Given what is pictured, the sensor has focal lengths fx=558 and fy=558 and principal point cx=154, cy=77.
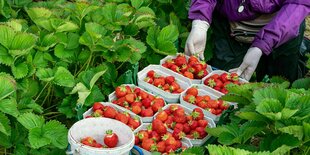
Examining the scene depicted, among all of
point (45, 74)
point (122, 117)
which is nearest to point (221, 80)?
point (122, 117)

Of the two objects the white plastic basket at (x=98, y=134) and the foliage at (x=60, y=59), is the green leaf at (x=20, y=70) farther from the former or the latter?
the white plastic basket at (x=98, y=134)

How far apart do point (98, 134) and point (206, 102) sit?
2.58 ft

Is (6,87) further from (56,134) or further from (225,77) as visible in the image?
(225,77)

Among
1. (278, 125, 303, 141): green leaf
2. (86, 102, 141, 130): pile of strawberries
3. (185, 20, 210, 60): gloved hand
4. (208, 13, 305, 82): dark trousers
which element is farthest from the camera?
(208, 13, 305, 82): dark trousers

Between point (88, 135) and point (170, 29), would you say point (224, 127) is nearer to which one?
point (88, 135)

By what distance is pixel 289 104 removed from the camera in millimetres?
2576

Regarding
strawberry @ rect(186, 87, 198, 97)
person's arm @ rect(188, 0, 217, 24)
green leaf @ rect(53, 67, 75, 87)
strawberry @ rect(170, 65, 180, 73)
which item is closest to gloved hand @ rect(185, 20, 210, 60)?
person's arm @ rect(188, 0, 217, 24)

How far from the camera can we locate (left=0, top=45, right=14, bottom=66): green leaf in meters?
3.04

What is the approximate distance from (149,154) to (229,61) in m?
1.68

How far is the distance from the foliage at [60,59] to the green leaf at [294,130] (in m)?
1.19

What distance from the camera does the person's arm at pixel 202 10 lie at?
4.11 metres

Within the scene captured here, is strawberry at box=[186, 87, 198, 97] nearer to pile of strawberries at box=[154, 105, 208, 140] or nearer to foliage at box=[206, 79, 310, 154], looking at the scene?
pile of strawberries at box=[154, 105, 208, 140]

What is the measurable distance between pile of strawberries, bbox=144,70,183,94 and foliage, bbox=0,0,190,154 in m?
0.13

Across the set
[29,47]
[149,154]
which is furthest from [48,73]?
[149,154]
